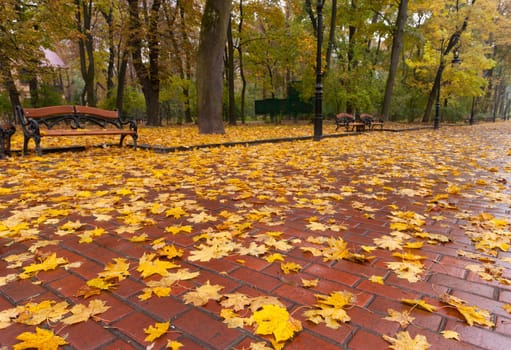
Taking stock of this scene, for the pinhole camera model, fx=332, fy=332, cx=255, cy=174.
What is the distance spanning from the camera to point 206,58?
10.7 m

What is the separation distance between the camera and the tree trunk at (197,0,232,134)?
34.6 ft

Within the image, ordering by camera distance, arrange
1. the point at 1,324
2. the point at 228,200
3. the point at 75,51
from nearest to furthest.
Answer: the point at 1,324
the point at 228,200
the point at 75,51

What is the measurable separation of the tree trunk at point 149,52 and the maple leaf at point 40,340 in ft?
49.4

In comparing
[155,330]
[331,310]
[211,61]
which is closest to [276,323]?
[331,310]

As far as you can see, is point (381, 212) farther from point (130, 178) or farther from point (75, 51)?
point (75, 51)

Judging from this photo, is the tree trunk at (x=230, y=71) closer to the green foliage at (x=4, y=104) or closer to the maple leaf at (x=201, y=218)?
the green foliage at (x=4, y=104)

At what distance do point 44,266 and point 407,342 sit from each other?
2.07m

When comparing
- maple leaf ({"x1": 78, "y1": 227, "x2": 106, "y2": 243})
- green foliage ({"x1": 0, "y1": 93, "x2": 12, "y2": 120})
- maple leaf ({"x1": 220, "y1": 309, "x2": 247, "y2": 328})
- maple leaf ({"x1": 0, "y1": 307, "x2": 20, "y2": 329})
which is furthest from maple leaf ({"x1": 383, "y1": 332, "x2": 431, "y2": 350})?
green foliage ({"x1": 0, "y1": 93, "x2": 12, "y2": 120})

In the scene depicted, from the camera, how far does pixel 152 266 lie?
6.76ft

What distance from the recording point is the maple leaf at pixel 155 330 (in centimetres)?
144

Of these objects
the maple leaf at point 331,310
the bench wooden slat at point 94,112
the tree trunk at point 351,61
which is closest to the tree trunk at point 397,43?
the tree trunk at point 351,61

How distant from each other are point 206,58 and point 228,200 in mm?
8271

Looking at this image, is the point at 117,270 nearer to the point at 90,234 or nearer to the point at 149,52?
the point at 90,234

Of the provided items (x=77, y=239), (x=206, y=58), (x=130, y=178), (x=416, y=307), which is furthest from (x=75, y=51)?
(x=416, y=307)
